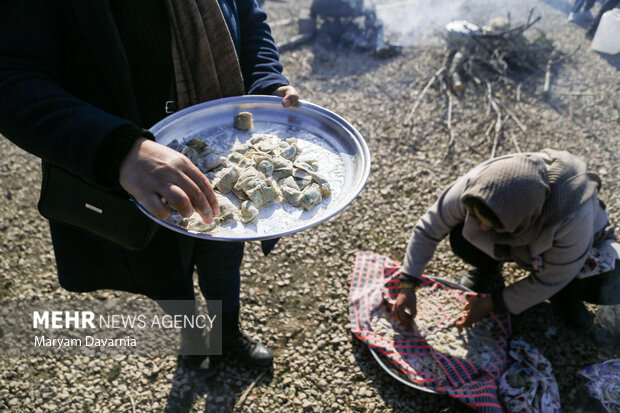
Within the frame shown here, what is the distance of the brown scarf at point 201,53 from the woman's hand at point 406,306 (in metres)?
2.04

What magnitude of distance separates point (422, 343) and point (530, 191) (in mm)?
1453

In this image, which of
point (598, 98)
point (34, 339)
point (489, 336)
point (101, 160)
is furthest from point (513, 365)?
point (598, 98)

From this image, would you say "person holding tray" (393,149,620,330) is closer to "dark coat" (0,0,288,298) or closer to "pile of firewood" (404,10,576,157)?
"dark coat" (0,0,288,298)

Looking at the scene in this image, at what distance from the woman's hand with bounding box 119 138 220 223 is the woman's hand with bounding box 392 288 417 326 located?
220cm

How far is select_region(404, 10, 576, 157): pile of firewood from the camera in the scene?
6.52m

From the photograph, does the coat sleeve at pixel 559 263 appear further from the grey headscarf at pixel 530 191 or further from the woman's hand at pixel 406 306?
the woman's hand at pixel 406 306

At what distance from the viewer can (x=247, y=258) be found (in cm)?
383

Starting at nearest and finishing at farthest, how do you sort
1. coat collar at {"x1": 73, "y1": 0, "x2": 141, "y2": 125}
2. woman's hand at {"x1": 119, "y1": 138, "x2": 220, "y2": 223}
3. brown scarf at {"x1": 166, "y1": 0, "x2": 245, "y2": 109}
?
1. woman's hand at {"x1": 119, "y1": 138, "x2": 220, "y2": 223}
2. coat collar at {"x1": 73, "y1": 0, "x2": 141, "y2": 125}
3. brown scarf at {"x1": 166, "y1": 0, "x2": 245, "y2": 109}

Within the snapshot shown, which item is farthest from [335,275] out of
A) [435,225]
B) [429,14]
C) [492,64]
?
[429,14]

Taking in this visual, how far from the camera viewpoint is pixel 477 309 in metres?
3.03

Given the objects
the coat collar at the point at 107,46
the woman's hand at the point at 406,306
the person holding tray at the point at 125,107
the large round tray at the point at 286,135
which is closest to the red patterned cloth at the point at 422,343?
the woman's hand at the point at 406,306

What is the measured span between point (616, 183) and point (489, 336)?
3215 mm

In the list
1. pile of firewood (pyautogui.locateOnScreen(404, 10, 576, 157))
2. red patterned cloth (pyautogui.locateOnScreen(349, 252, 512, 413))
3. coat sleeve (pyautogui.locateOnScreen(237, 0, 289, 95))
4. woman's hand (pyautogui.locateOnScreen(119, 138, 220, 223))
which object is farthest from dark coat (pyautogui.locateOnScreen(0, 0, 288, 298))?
pile of firewood (pyautogui.locateOnScreen(404, 10, 576, 157))

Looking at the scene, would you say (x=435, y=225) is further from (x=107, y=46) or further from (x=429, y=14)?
(x=429, y=14)
